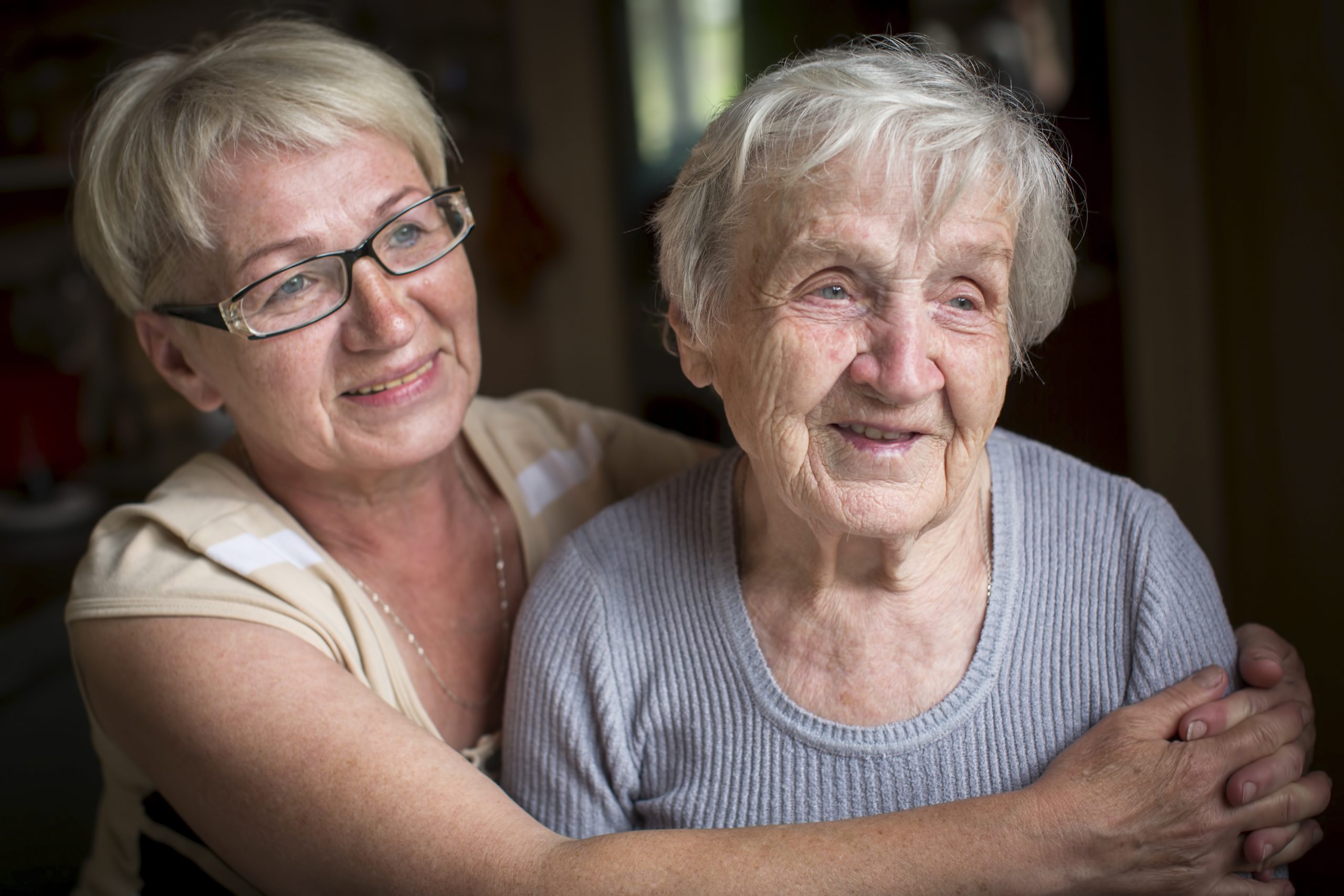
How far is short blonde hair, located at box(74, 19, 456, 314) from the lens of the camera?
4.89 ft

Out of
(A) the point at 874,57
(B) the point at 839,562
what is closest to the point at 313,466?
(B) the point at 839,562

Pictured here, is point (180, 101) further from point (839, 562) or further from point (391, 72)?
point (839, 562)

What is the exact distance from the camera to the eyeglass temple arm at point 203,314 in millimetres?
1509

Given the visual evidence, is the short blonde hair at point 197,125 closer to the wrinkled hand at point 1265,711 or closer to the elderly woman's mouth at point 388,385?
the elderly woman's mouth at point 388,385

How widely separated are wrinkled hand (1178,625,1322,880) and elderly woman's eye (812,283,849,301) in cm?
60

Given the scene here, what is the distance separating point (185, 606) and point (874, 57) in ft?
3.53

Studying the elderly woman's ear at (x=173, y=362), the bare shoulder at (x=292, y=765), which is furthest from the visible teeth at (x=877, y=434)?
the elderly woman's ear at (x=173, y=362)

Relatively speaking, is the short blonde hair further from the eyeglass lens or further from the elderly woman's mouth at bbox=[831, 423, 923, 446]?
the elderly woman's mouth at bbox=[831, 423, 923, 446]

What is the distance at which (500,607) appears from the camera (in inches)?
69.6

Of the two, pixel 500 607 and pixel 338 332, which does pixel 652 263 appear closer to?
pixel 500 607

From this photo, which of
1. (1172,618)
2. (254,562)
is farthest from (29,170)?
(1172,618)

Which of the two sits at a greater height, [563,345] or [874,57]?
[874,57]

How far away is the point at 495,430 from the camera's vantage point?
6.19 ft

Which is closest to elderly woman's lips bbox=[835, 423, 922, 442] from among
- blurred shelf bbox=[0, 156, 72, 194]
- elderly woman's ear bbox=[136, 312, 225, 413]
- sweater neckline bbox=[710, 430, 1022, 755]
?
sweater neckline bbox=[710, 430, 1022, 755]
